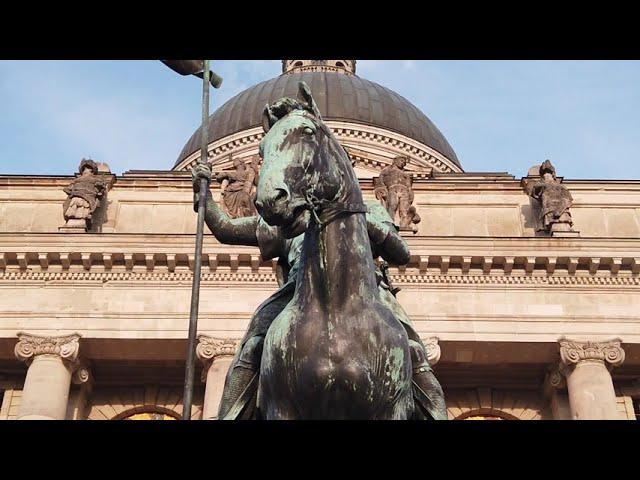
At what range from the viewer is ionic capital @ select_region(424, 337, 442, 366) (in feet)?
79.2

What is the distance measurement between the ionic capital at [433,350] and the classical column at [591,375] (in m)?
2.79

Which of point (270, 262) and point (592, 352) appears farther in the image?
point (270, 262)

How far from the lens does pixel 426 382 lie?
252 inches

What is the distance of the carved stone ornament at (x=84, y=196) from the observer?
2635 cm

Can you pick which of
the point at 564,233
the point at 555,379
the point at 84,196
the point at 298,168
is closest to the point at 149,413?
the point at 84,196

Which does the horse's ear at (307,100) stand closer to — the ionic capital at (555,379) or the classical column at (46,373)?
the classical column at (46,373)

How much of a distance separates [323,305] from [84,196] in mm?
21793

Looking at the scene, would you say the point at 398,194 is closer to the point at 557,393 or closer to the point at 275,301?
the point at 557,393

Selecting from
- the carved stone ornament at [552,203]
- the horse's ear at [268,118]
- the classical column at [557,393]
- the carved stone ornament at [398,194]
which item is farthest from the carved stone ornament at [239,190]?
the horse's ear at [268,118]

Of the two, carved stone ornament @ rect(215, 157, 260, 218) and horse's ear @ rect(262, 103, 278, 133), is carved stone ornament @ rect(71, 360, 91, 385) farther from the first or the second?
horse's ear @ rect(262, 103, 278, 133)

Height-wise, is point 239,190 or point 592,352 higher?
point 239,190

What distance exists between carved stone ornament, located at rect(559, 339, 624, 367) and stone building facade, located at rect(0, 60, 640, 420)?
0.03 meters
